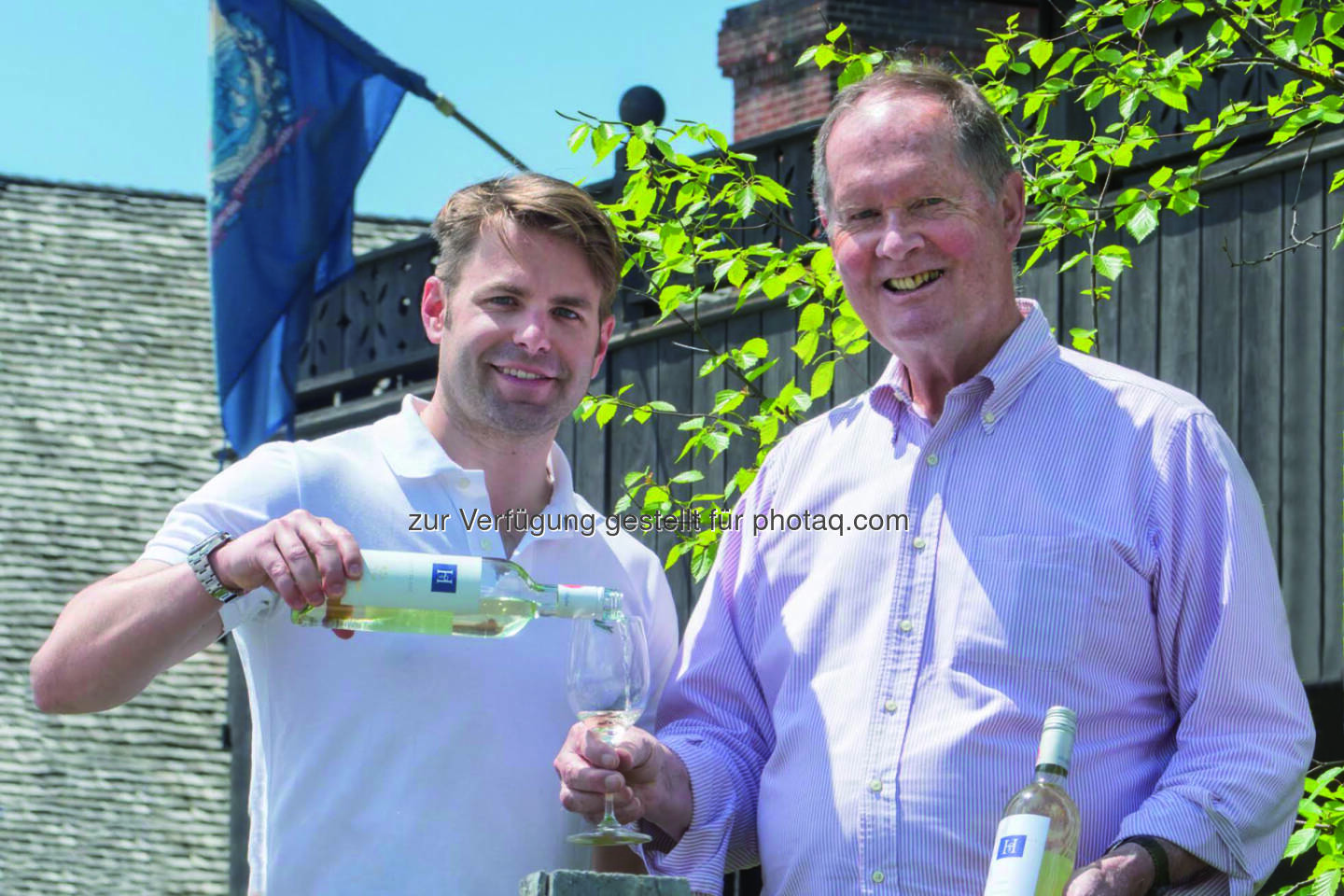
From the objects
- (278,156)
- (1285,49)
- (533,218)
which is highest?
(278,156)

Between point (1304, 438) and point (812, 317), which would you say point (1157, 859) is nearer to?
point (812, 317)

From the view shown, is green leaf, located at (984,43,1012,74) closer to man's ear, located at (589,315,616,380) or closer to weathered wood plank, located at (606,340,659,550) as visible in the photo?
man's ear, located at (589,315,616,380)

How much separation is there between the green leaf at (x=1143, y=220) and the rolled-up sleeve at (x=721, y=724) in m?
1.69

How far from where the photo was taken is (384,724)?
3.66 meters

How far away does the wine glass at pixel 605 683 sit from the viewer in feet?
11.2

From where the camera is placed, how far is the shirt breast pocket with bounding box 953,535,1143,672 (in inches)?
132

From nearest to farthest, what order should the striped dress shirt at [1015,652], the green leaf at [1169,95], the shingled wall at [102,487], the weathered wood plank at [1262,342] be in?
the striped dress shirt at [1015,652], the green leaf at [1169,95], the weathered wood plank at [1262,342], the shingled wall at [102,487]

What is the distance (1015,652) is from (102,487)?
673 inches

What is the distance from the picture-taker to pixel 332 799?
364 centimetres

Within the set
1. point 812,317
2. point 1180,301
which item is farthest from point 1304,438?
point 812,317

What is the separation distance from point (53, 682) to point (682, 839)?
1232 millimetres

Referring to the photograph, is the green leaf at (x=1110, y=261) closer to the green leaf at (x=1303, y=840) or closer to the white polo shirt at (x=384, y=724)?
the green leaf at (x=1303, y=840)

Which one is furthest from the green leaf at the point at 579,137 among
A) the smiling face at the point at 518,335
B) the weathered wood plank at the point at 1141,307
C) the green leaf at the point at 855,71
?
the weathered wood plank at the point at 1141,307

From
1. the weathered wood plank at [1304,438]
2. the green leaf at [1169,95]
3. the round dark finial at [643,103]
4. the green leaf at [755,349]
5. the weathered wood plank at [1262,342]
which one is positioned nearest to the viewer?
the green leaf at [1169,95]
